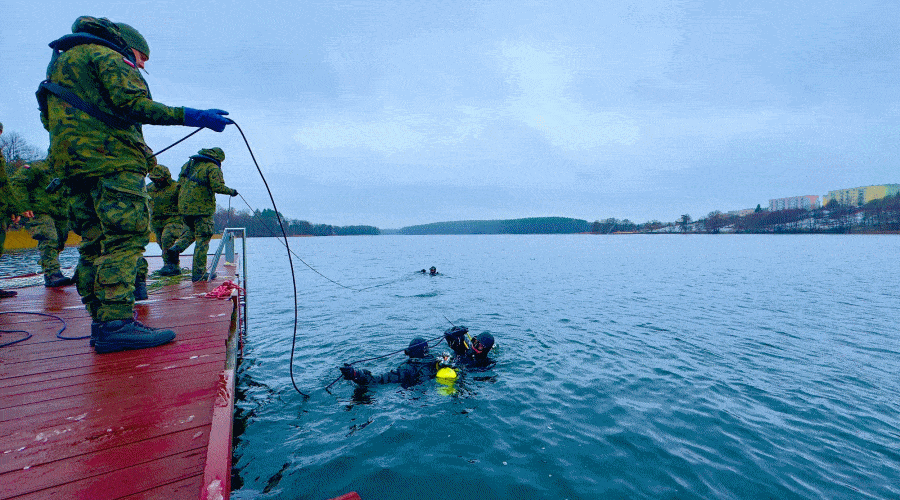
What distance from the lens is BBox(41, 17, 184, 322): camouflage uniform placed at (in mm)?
3352

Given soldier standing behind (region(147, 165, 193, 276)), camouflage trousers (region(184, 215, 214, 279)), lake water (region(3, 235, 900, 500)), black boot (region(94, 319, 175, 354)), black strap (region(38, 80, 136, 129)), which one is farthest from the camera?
soldier standing behind (region(147, 165, 193, 276))

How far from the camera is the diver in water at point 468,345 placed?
7.70m

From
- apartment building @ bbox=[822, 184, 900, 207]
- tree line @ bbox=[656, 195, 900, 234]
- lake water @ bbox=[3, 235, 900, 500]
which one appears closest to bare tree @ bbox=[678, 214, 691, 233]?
tree line @ bbox=[656, 195, 900, 234]

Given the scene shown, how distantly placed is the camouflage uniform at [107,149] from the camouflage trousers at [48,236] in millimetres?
6473

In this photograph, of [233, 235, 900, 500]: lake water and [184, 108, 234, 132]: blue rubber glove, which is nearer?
[184, 108, 234, 132]: blue rubber glove

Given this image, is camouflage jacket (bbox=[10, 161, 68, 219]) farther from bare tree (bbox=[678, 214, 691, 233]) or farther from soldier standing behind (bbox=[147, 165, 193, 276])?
bare tree (bbox=[678, 214, 691, 233])

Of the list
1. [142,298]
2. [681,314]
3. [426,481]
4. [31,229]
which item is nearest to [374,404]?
[426,481]

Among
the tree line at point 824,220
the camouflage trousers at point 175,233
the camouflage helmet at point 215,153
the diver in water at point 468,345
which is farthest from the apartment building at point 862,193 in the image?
the camouflage trousers at point 175,233

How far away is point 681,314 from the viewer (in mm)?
14141

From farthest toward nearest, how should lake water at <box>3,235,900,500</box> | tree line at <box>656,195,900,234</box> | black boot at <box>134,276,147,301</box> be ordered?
1. tree line at <box>656,195,900,234</box>
2. black boot at <box>134,276,147,301</box>
3. lake water at <box>3,235,900,500</box>

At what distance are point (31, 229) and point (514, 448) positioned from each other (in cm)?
1098

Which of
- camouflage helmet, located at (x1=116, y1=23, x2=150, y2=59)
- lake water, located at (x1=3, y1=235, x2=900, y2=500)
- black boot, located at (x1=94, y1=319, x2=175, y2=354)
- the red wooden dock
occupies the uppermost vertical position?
camouflage helmet, located at (x1=116, y1=23, x2=150, y2=59)

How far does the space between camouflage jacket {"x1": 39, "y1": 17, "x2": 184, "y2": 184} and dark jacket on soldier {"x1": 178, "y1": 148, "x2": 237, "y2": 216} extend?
181 inches

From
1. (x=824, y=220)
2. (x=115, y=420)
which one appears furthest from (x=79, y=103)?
(x=824, y=220)
